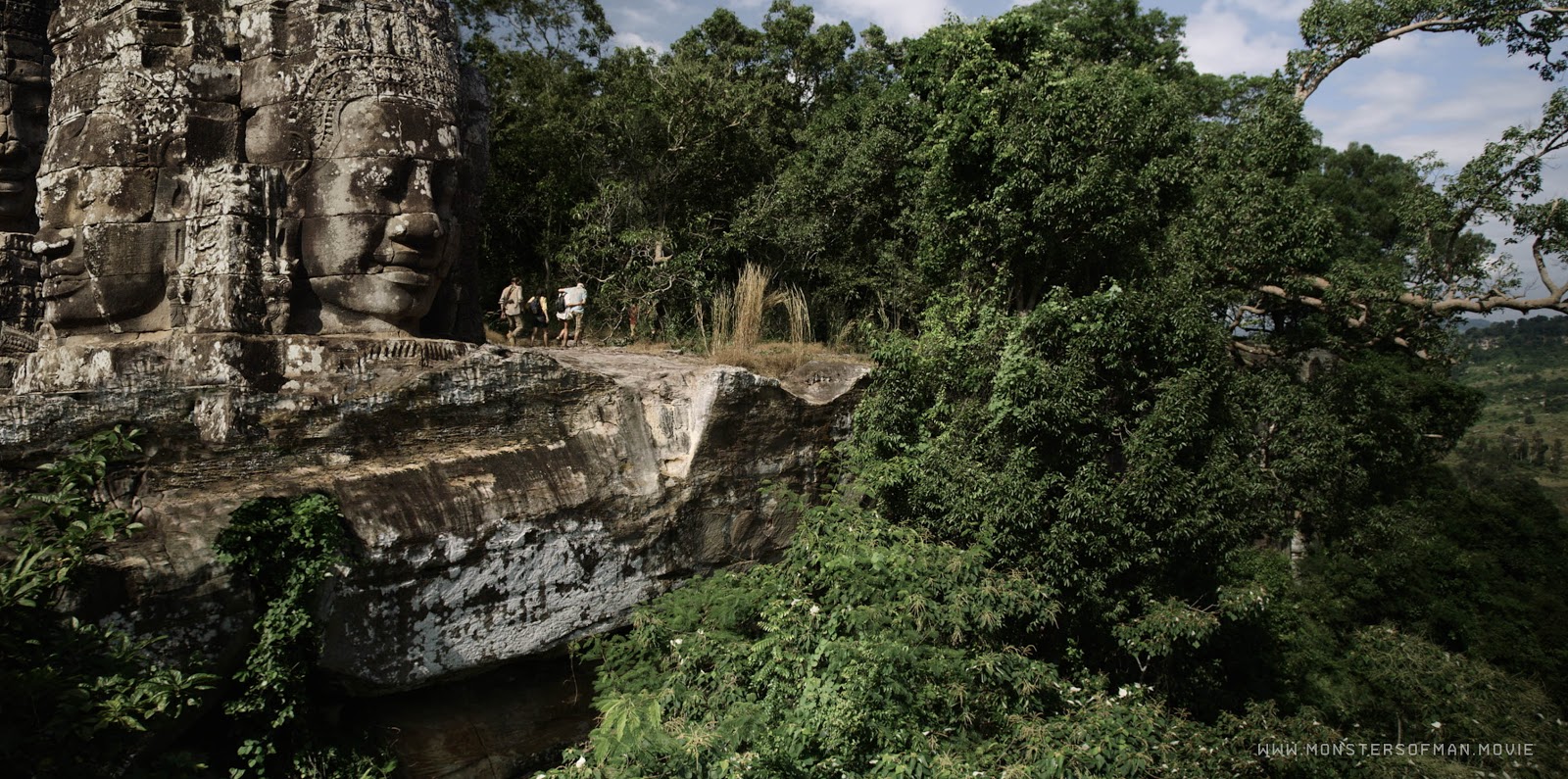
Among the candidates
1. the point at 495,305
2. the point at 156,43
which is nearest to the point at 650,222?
the point at 495,305

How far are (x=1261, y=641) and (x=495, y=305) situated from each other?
33.9ft

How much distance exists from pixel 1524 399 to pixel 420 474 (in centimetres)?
5398

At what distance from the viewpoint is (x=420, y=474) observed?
581cm

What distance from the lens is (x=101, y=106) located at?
5.95 metres

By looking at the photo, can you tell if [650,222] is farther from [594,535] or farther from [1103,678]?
[1103,678]

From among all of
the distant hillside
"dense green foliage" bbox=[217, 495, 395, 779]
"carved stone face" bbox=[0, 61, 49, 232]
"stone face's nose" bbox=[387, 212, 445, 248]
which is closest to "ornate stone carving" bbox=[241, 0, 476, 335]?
"stone face's nose" bbox=[387, 212, 445, 248]

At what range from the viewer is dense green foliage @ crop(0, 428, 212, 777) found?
3.77 meters

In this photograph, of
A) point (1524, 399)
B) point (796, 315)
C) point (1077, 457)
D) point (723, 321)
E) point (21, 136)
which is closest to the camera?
point (1077, 457)

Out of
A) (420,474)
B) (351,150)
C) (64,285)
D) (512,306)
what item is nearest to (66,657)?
(420,474)

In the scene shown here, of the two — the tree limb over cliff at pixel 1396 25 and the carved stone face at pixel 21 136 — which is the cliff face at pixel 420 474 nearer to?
the carved stone face at pixel 21 136

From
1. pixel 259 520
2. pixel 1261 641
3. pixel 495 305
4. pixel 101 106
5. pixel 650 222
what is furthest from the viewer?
pixel 495 305

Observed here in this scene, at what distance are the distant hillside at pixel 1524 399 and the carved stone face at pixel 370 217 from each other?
2276 cm

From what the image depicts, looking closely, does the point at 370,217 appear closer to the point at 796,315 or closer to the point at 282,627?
the point at 282,627

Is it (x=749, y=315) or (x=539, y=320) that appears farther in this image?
(x=539, y=320)
